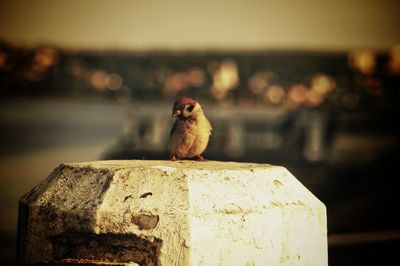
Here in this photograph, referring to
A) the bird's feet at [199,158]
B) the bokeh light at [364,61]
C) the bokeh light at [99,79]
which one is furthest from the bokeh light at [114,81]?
the bird's feet at [199,158]

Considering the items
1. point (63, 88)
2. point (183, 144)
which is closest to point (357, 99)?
point (63, 88)

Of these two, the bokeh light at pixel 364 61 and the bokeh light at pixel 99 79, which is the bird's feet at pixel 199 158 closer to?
the bokeh light at pixel 364 61

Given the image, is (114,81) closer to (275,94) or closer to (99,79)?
(99,79)

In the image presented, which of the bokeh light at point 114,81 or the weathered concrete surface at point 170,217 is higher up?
the bokeh light at point 114,81

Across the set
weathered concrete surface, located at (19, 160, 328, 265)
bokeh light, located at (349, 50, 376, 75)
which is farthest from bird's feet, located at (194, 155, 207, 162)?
bokeh light, located at (349, 50, 376, 75)

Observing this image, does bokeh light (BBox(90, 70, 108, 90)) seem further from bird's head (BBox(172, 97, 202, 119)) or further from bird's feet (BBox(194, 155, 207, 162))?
bird's head (BBox(172, 97, 202, 119))

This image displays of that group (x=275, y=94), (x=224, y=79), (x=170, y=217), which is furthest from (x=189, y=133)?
(x=275, y=94)

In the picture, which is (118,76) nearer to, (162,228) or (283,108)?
(283,108)
